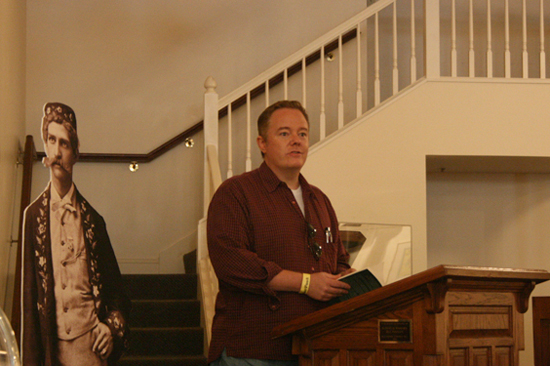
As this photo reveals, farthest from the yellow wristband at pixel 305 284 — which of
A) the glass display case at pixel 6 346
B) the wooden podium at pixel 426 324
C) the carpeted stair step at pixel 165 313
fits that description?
the carpeted stair step at pixel 165 313

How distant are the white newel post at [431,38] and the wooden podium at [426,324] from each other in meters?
2.97

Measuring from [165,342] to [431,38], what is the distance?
261cm

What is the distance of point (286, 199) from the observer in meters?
1.96

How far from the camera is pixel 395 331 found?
1.59 metres

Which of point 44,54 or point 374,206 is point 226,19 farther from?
point 374,206

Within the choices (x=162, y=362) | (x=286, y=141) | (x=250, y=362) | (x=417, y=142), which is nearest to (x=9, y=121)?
(x=162, y=362)

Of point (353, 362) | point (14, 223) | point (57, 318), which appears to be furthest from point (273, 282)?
point (14, 223)

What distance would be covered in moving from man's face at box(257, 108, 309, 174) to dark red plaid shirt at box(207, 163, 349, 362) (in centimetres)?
5

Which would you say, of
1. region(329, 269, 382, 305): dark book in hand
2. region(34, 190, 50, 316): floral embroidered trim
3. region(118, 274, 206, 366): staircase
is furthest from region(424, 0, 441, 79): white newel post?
region(329, 269, 382, 305): dark book in hand

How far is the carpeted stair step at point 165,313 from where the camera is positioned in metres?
4.22

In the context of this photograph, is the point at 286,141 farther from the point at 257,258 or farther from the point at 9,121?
the point at 9,121

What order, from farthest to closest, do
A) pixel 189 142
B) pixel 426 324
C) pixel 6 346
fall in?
pixel 189 142, pixel 426 324, pixel 6 346

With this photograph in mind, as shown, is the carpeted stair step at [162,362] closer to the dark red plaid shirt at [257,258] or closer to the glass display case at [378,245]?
the glass display case at [378,245]

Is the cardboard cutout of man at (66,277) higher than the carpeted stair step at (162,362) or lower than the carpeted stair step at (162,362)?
higher
